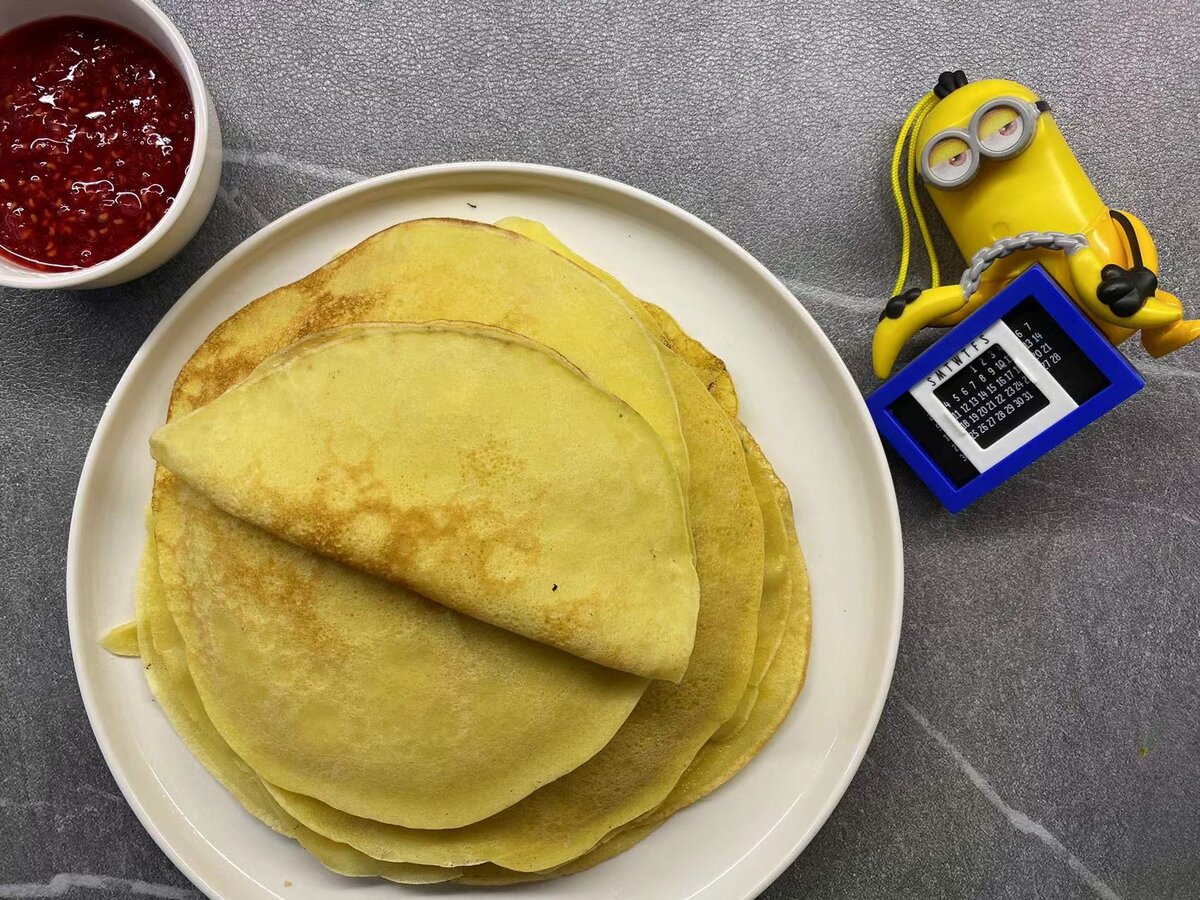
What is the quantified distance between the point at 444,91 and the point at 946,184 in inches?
31.2

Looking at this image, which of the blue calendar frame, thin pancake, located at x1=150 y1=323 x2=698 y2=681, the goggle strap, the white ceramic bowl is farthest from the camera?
the goggle strap

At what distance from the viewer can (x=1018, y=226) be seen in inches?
44.7

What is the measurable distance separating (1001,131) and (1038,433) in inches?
17.3

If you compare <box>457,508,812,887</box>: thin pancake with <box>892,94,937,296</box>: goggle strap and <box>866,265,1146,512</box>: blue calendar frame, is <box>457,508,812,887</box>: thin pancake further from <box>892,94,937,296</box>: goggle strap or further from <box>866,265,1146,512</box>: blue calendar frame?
<box>892,94,937,296</box>: goggle strap

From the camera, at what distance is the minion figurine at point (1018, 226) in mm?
1068

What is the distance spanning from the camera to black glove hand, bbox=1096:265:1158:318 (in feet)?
3.38

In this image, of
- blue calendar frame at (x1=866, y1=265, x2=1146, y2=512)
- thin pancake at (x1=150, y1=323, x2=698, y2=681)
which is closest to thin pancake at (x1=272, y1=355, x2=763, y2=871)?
thin pancake at (x1=150, y1=323, x2=698, y2=681)

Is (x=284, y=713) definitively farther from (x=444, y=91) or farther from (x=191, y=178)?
(x=444, y=91)

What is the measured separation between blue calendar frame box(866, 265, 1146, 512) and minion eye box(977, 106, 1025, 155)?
7.1 inches

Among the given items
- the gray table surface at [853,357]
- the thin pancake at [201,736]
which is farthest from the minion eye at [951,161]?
the thin pancake at [201,736]

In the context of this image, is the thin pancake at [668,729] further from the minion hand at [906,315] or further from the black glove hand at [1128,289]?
the black glove hand at [1128,289]

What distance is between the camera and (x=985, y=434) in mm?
1154

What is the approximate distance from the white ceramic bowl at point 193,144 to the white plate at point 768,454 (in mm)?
83

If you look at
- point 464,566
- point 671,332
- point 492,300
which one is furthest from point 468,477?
point 671,332
